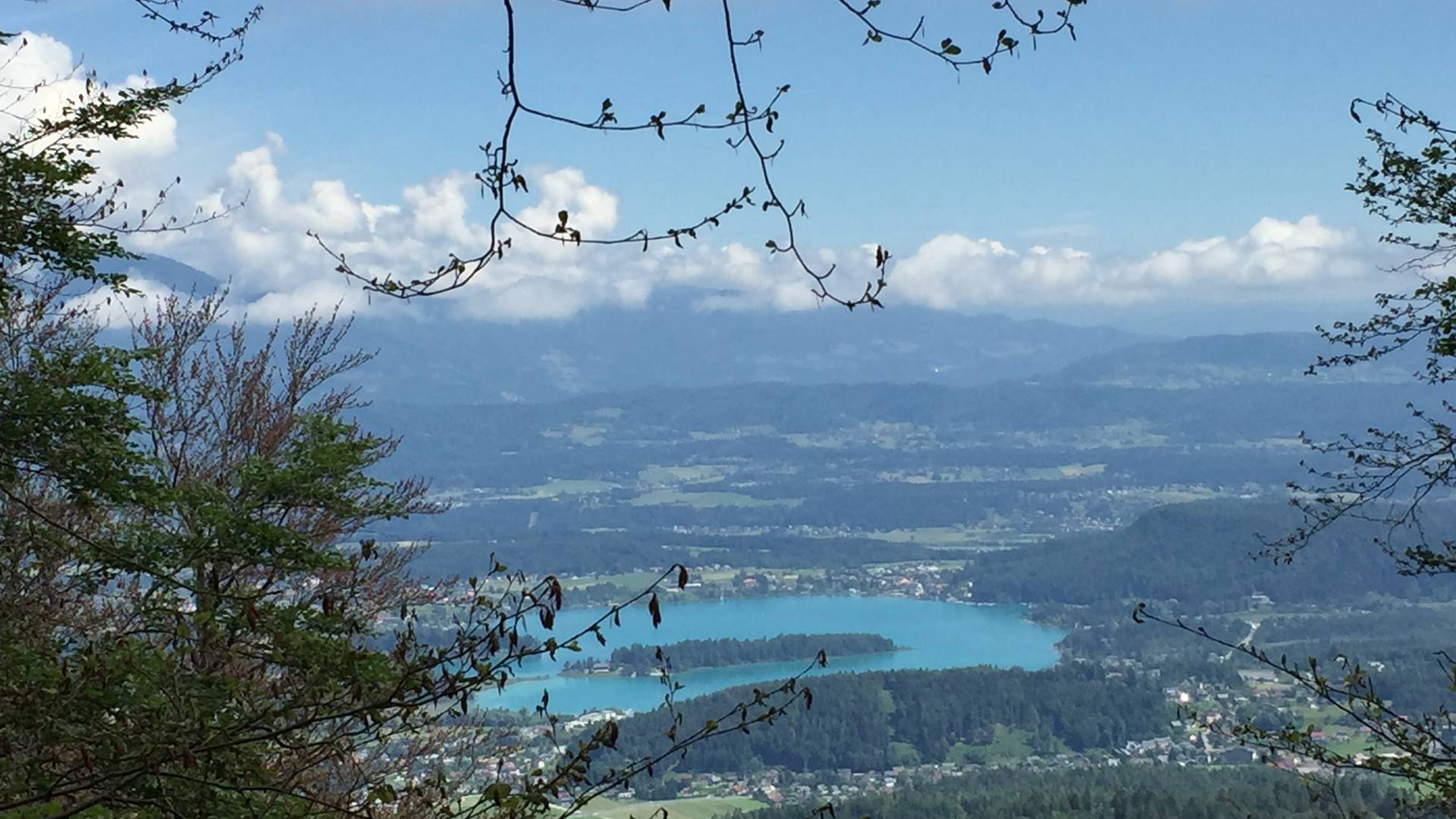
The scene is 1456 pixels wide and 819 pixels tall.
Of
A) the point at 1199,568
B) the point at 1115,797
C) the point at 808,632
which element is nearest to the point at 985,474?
the point at 1199,568

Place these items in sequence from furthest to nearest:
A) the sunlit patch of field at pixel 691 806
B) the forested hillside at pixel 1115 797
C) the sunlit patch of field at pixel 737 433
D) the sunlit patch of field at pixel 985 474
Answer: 1. the sunlit patch of field at pixel 737 433
2. the sunlit patch of field at pixel 985 474
3. the sunlit patch of field at pixel 691 806
4. the forested hillside at pixel 1115 797

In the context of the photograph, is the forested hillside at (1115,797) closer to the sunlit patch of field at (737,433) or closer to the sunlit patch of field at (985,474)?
the sunlit patch of field at (985,474)

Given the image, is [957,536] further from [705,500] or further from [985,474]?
[985,474]

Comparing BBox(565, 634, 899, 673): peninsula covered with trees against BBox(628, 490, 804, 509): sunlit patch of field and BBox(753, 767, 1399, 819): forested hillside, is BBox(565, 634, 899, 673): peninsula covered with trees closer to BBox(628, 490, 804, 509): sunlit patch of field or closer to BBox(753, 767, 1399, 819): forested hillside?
BBox(753, 767, 1399, 819): forested hillside

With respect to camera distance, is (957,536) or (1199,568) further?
(957,536)

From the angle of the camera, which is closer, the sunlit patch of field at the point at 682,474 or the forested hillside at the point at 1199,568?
the forested hillside at the point at 1199,568

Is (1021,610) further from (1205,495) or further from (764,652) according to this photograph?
(1205,495)

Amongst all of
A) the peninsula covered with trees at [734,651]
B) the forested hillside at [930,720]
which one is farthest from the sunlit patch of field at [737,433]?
the forested hillside at [930,720]

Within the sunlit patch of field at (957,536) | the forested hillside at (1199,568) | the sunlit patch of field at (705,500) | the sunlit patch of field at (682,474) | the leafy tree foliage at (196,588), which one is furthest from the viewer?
the sunlit patch of field at (682,474)
